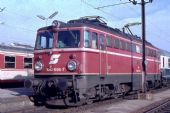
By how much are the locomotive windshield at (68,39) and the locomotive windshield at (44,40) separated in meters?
0.45

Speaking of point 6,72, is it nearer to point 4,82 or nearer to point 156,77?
point 4,82

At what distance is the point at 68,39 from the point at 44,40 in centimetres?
135

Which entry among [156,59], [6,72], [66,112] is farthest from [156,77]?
[66,112]

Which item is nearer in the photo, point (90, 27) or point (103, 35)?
point (90, 27)

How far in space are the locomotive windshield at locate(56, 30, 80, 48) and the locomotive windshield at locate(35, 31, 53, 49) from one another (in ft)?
1.47

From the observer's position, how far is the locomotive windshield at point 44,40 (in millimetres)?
15500

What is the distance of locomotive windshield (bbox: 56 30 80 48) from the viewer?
14845 millimetres

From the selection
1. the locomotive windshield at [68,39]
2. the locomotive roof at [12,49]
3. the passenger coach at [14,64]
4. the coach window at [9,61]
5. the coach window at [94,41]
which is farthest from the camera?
the coach window at [9,61]

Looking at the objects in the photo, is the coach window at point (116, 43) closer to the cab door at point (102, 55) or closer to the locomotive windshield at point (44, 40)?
the cab door at point (102, 55)

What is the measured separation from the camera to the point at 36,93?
15.0 metres

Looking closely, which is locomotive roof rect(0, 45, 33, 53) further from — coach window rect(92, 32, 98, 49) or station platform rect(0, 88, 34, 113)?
coach window rect(92, 32, 98, 49)

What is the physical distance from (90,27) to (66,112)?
403 cm

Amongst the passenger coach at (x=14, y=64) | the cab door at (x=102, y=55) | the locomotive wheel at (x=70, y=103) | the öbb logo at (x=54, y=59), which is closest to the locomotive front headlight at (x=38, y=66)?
the öbb logo at (x=54, y=59)

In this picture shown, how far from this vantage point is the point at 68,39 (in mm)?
15031
